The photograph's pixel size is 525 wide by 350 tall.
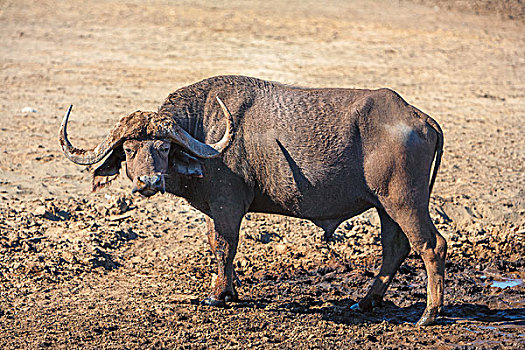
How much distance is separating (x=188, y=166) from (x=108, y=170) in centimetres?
72

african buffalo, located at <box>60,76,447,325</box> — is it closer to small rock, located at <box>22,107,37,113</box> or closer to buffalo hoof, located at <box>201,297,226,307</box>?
buffalo hoof, located at <box>201,297,226,307</box>

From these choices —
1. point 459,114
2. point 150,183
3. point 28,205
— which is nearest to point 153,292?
point 150,183

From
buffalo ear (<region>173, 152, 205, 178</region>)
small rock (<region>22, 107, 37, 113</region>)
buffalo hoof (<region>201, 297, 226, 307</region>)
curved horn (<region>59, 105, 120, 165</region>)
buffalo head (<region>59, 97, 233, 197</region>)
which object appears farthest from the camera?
small rock (<region>22, 107, 37, 113</region>)

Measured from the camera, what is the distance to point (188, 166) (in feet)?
21.9

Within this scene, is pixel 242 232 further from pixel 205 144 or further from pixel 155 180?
pixel 155 180

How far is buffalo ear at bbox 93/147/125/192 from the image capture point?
21.9ft

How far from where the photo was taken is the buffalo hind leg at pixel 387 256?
7.23m

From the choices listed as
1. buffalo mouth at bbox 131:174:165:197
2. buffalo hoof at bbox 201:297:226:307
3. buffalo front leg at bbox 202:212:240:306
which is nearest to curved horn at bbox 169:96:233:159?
buffalo mouth at bbox 131:174:165:197

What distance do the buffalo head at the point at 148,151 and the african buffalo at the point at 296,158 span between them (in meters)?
0.01

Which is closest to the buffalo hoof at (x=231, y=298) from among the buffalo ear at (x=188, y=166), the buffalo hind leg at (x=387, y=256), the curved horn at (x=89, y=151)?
the buffalo hind leg at (x=387, y=256)

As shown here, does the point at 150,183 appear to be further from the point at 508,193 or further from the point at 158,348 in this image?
the point at 508,193

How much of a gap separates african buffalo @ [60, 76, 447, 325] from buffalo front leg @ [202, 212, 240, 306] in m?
0.01

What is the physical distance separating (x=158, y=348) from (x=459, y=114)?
9.57m

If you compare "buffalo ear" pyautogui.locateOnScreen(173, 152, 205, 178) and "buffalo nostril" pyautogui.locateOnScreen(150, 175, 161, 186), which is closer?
"buffalo nostril" pyautogui.locateOnScreen(150, 175, 161, 186)
